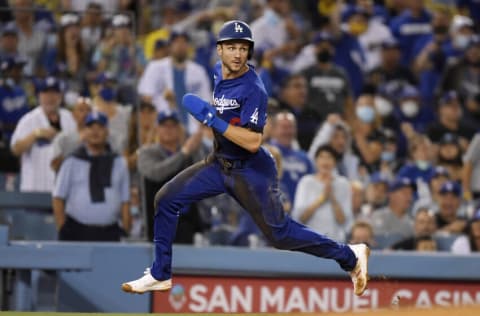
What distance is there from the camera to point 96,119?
1093 centimetres

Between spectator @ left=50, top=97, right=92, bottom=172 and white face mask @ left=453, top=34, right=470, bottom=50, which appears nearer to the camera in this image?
spectator @ left=50, top=97, right=92, bottom=172

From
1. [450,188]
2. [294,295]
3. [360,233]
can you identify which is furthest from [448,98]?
[294,295]

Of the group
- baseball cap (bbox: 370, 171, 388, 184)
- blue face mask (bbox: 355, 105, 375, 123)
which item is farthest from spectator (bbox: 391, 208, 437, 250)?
blue face mask (bbox: 355, 105, 375, 123)

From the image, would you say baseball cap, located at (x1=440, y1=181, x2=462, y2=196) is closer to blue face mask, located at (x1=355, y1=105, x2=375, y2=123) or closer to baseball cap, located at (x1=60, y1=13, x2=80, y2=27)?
blue face mask, located at (x1=355, y1=105, x2=375, y2=123)

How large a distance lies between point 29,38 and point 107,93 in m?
0.91

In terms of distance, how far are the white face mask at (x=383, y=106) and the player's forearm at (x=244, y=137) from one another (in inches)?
258

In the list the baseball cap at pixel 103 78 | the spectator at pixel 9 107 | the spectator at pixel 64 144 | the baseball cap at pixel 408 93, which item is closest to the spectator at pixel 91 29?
the baseball cap at pixel 103 78

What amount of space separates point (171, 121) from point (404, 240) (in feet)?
7.78

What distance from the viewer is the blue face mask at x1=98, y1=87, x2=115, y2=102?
11875mm

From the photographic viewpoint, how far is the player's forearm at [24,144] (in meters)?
11.2

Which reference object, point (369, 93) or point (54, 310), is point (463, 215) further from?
point (54, 310)

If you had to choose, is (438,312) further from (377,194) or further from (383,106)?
(383,106)

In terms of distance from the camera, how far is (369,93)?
46.6 feet

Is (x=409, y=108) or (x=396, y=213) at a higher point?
(x=409, y=108)
